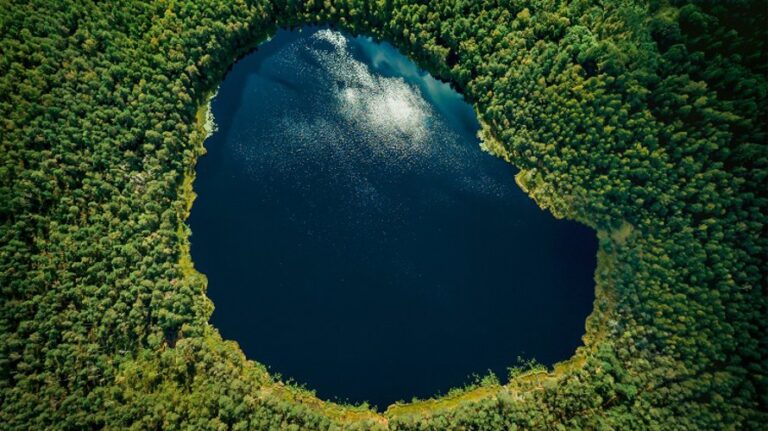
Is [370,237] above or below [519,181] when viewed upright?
below

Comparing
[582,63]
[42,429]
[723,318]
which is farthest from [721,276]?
[42,429]

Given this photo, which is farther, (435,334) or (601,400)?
(435,334)

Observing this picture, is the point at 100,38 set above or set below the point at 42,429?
above

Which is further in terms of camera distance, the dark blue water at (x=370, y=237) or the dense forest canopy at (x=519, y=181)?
the dark blue water at (x=370, y=237)

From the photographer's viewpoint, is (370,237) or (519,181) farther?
(519,181)

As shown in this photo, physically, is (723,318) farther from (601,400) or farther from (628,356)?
(601,400)
